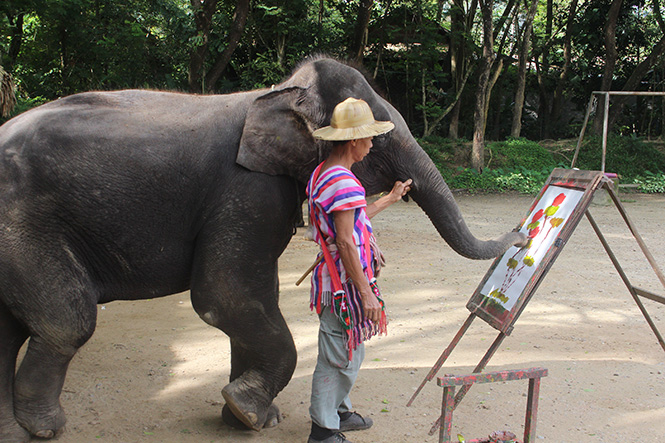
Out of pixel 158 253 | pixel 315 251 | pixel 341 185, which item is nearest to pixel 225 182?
pixel 158 253

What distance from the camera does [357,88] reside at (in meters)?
3.31

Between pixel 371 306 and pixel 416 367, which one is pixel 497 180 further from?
pixel 371 306

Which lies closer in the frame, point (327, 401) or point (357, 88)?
point (327, 401)

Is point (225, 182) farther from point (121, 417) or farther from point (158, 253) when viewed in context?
point (121, 417)

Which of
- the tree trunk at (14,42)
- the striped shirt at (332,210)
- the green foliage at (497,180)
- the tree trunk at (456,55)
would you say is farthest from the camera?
the tree trunk at (456,55)

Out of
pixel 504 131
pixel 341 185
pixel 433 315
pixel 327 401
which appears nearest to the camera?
pixel 341 185

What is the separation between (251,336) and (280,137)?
106 cm

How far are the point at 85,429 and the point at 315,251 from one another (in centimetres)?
519

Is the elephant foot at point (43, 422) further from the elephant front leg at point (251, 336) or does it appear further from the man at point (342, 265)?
the man at point (342, 265)

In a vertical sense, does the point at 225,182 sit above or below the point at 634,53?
below

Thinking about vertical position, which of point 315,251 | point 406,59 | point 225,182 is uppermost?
point 406,59

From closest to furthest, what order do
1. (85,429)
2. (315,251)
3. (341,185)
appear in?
(341,185), (85,429), (315,251)

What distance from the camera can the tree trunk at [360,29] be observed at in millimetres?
15020

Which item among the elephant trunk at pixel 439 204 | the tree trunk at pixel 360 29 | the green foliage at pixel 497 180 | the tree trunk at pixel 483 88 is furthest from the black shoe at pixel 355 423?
the tree trunk at pixel 360 29
